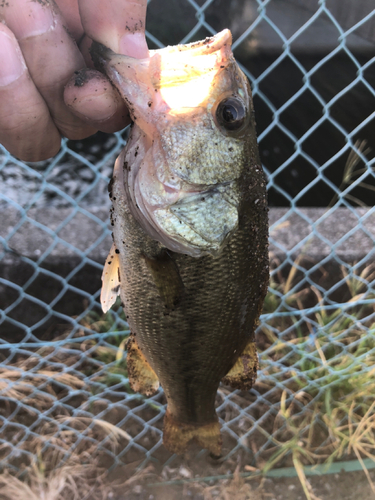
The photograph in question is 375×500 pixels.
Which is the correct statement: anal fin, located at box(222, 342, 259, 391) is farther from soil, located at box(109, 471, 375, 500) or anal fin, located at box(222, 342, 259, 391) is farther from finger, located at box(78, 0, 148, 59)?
soil, located at box(109, 471, 375, 500)

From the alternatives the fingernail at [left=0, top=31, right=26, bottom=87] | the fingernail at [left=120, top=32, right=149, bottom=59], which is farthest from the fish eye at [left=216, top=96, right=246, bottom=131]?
the fingernail at [left=0, top=31, right=26, bottom=87]

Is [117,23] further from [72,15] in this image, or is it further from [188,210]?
[188,210]

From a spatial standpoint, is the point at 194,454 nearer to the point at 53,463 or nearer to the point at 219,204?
the point at 53,463

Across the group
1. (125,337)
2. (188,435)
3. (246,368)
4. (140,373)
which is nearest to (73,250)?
(125,337)

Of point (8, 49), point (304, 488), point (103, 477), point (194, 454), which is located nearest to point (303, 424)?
point (304, 488)

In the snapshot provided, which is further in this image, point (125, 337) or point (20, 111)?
point (125, 337)

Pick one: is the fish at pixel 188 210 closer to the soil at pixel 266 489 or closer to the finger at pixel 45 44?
the finger at pixel 45 44
